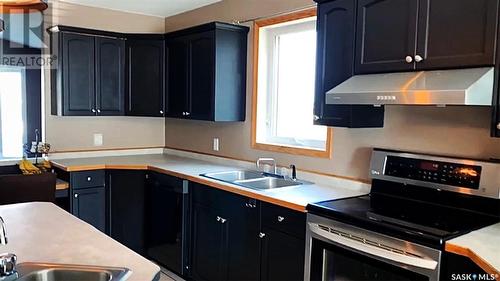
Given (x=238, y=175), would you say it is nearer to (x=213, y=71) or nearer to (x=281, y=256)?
(x=213, y=71)

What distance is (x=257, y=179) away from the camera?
3.29m

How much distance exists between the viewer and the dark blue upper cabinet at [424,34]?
6.04ft

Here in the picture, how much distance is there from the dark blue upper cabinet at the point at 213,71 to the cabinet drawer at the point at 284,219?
1.23 metres

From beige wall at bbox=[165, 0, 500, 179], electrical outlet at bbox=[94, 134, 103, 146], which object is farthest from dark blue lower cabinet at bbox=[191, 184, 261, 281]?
electrical outlet at bbox=[94, 134, 103, 146]

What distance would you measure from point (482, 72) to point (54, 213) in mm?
2051

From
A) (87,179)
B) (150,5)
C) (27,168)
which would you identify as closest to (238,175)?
(87,179)

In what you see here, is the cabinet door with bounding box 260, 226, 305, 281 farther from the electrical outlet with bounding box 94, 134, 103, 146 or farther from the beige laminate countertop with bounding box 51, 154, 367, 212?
the electrical outlet with bounding box 94, 134, 103, 146

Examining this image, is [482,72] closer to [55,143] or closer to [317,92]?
[317,92]

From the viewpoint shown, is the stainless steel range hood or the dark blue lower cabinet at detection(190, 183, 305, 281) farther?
the dark blue lower cabinet at detection(190, 183, 305, 281)

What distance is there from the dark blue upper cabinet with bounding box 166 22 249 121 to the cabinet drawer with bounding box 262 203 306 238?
1.23 meters

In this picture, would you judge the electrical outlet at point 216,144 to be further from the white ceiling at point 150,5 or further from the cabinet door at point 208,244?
the white ceiling at point 150,5

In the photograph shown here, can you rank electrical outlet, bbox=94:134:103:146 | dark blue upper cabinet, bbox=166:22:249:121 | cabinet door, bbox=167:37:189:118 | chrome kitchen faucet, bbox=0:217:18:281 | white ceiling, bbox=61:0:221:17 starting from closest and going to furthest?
chrome kitchen faucet, bbox=0:217:18:281 < dark blue upper cabinet, bbox=166:22:249:121 < cabinet door, bbox=167:37:189:118 < white ceiling, bbox=61:0:221:17 < electrical outlet, bbox=94:134:103:146

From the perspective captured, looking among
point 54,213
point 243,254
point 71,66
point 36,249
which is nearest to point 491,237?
point 243,254

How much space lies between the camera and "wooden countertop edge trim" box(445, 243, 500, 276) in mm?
1429
